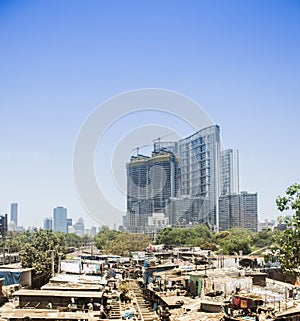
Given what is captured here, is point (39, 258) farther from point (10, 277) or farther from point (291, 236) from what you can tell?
point (291, 236)

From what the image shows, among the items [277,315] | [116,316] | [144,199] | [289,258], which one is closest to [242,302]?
[277,315]

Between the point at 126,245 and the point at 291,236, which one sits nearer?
the point at 291,236

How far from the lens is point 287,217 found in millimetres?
11148

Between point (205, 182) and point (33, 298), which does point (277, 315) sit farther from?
point (205, 182)

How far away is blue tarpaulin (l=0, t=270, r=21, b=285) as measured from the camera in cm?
1974

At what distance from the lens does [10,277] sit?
19844 mm

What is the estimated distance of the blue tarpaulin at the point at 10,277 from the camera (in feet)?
64.8

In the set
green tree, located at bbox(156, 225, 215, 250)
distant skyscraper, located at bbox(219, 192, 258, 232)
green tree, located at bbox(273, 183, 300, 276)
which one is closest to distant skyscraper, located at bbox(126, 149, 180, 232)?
distant skyscraper, located at bbox(219, 192, 258, 232)

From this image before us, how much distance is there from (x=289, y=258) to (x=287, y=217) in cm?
99

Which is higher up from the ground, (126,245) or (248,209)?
(248,209)

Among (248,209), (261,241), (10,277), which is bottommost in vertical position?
(261,241)

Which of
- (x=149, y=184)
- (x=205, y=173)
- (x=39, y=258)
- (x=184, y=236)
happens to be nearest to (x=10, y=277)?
(x=39, y=258)

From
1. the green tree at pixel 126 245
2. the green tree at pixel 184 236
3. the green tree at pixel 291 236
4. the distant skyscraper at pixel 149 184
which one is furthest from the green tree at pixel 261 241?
Result: the green tree at pixel 291 236

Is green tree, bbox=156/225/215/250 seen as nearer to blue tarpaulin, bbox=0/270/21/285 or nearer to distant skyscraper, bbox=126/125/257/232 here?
distant skyscraper, bbox=126/125/257/232
